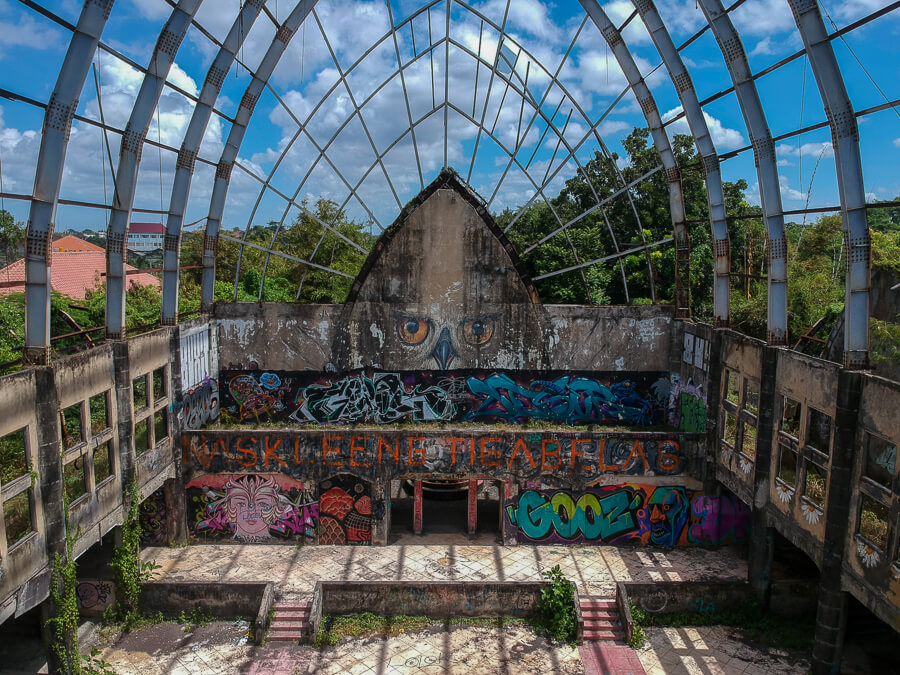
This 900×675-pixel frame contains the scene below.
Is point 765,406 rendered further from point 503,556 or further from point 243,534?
point 243,534

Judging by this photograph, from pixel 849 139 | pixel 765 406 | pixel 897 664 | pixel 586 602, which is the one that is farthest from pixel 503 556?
pixel 849 139

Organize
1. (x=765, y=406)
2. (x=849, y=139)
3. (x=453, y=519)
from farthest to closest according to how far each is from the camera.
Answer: (x=453, y=519), (x=765, y=406), (x=849, y=139)

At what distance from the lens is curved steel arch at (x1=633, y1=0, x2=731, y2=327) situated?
69.3 feet

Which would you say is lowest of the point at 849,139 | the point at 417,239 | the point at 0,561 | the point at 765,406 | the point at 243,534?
the point at 243,534

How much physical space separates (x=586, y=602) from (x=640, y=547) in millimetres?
3933

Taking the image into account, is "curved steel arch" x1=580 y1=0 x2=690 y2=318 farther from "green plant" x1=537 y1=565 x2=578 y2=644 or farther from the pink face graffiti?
the pink face graffiti

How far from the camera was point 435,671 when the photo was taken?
15.8 meters

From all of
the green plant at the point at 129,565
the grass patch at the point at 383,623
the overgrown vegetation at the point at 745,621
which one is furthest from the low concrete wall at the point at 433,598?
the green plant at the point at 129,565

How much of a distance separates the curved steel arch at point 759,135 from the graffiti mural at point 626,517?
6.92 metres

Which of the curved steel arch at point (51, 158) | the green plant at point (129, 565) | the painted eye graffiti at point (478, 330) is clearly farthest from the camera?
the painted eye graffiti at point (478, 330)

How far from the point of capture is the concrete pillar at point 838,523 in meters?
13.9

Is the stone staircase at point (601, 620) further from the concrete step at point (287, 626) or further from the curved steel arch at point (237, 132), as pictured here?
the curved steel arch at point (237, 132)

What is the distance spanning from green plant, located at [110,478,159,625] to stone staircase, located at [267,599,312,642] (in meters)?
3.87

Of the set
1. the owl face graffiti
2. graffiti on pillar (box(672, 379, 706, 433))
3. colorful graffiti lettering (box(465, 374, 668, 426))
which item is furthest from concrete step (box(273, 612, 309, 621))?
graffiti on pillar (box(672, 379, 706, 433))
